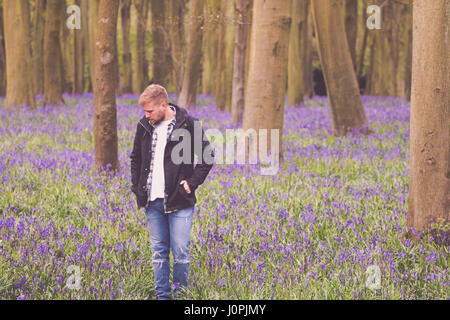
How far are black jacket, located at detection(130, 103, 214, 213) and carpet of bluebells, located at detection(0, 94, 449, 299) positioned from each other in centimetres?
77

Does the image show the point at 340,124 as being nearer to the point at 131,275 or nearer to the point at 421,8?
the point at 421,8

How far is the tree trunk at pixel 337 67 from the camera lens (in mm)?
12406

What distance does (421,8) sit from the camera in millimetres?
5074

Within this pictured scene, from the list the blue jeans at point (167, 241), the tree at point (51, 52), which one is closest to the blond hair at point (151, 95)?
the blue jeans at point (167, 241)

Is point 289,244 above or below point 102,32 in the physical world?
below

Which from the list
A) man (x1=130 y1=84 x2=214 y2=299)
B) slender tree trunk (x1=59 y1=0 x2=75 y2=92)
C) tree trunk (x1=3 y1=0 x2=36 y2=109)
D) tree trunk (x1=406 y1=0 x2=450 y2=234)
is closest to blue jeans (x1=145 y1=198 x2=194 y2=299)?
man (x1=130 y1=84 x2=214 y2=299)

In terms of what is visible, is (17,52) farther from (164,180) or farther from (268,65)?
(164,180)

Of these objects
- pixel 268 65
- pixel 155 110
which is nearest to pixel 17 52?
pixel 268 65

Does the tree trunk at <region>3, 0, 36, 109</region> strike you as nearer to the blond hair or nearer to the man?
the man

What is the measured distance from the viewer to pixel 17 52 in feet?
53.5

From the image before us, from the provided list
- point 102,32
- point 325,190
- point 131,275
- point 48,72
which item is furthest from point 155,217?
point 48,72

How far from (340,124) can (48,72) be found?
33.2 ft

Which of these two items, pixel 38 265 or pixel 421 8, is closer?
pixel 38 265

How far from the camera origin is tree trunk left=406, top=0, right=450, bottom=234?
5.03 metres
